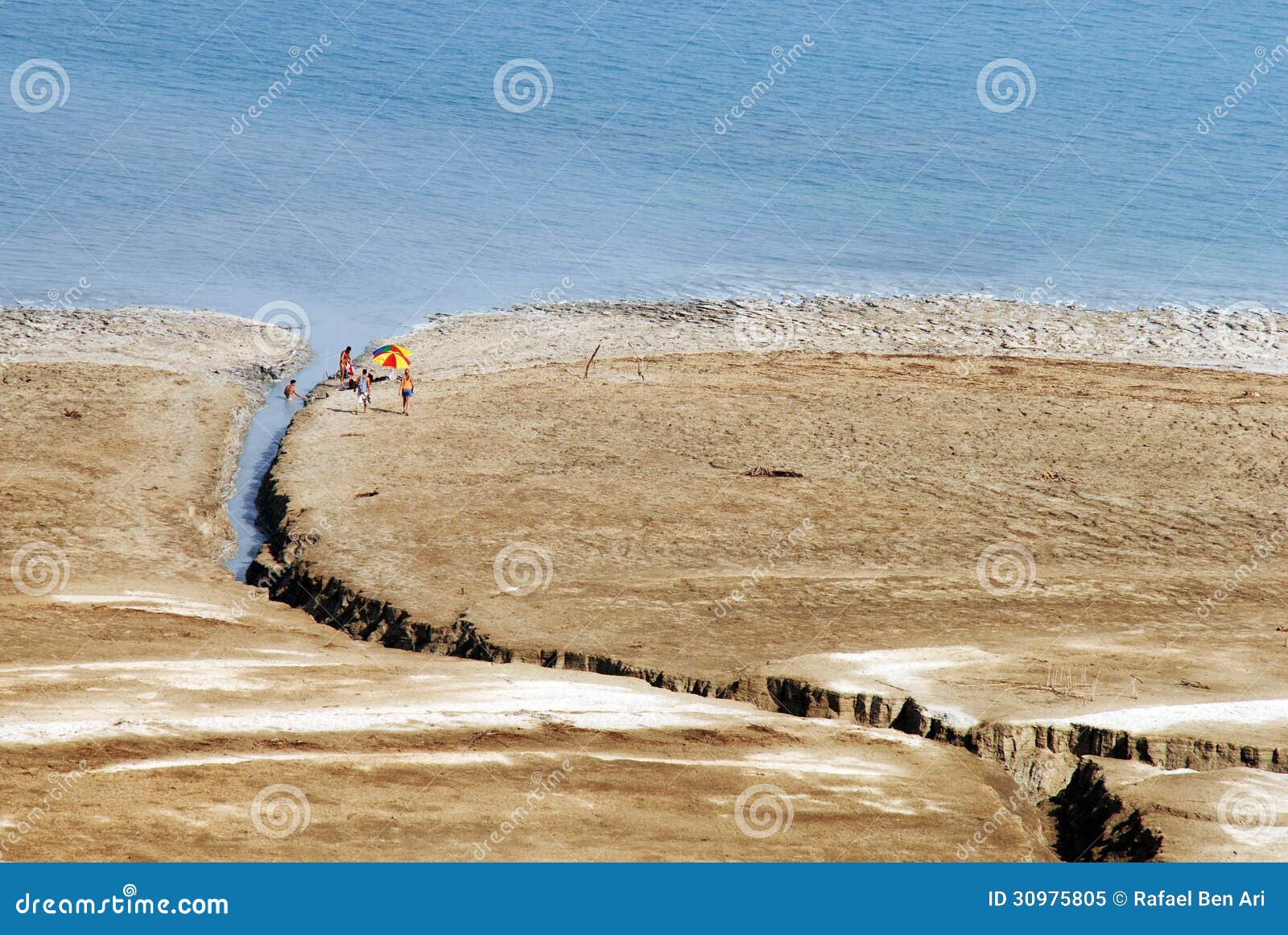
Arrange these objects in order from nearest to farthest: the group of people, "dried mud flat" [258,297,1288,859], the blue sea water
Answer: "dried mud flat" [258,297,1288,859], the group of people, the blue sea water

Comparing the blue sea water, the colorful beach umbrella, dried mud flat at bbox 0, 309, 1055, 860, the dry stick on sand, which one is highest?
the blue sea water

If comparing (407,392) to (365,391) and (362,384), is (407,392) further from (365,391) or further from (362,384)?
(362,384)

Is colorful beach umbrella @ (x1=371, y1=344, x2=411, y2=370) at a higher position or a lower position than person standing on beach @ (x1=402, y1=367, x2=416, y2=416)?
higher

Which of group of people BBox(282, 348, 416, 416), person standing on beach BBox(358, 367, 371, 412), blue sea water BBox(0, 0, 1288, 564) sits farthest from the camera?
blue sea water BBox(0, 0, 1288, 564)

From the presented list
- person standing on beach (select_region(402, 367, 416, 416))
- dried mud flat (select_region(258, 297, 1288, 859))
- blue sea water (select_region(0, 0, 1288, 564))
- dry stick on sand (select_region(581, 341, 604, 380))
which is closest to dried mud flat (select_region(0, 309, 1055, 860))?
dried mud flat (select_region(258, 297, 1288, 859))

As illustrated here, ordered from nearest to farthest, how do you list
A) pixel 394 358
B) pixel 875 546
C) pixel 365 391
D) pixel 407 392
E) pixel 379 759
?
pixel 379 759
pixel 875 546
pixel 407 392
pixel 365 391
pixel 394 358

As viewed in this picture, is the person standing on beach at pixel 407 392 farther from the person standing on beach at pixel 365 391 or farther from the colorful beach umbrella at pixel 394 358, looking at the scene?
the person standing on beach at pixel 365 391

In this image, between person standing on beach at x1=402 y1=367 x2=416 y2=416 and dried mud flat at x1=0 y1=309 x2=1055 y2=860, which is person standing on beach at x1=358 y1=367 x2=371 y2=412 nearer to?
person standing on beach at x1=402 y1=367 x2=416 y2=416

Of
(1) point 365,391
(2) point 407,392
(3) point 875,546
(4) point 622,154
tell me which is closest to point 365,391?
(1) point 365,391

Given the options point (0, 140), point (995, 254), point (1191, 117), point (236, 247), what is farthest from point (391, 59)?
point (1191, 117)
